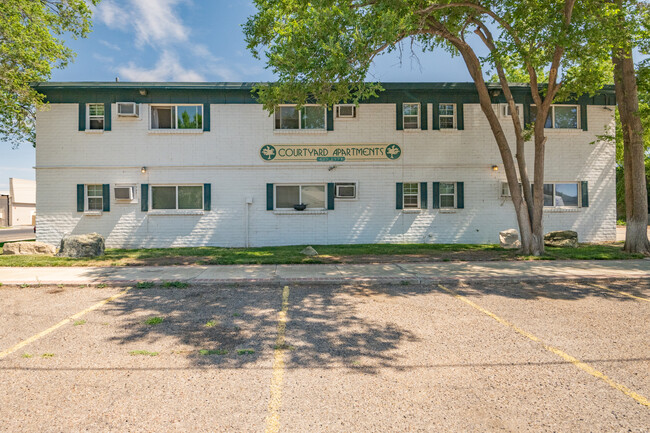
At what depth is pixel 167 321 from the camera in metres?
5.23

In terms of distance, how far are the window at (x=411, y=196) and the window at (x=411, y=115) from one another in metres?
2.51

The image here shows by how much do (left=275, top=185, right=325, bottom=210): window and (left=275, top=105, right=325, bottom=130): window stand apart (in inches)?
100

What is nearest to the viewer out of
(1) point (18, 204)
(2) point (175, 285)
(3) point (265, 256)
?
(2) point (175, 285)

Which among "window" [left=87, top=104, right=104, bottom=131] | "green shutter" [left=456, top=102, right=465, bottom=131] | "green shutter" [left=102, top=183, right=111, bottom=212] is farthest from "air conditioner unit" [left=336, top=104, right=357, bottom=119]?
"green shutter" [left=102, top=183, right=111, bottom=212]

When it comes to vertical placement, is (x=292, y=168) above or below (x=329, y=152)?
below

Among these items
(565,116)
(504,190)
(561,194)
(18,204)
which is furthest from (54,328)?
(18,204)

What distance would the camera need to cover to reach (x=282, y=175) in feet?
47.5

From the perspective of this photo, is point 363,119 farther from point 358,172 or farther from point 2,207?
point 2,207

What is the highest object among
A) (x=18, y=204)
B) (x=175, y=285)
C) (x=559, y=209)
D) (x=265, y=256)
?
(x=18, y=204)

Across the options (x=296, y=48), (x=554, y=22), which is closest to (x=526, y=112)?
Answer: (x=554, y=22)

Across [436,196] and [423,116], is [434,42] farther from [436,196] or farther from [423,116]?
[436,196]

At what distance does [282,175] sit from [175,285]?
783cm

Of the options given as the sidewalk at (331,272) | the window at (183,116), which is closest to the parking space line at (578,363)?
the sidewalk at (331,272)

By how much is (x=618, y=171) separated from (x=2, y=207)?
67921 mm
